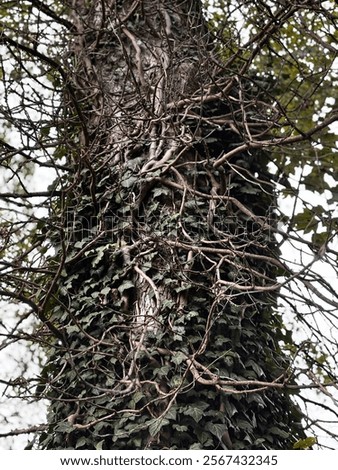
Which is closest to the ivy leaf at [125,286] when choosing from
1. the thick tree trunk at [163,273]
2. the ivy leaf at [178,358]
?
the thick tree trunk at [163,273]

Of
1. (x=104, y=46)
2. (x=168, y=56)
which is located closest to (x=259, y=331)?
(x=168, y=56)

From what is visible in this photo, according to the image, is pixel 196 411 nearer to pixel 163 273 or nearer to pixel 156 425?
pixel 156 425

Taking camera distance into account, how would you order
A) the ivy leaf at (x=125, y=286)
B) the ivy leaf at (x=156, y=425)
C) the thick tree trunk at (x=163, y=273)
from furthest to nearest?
the ivy leaf at (x=125, y=286)
the thick tree trunk at (x=163, y=273)
the ivy leaf at (x=156, y=425)

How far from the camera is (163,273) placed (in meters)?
3.33

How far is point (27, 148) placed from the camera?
332 cm

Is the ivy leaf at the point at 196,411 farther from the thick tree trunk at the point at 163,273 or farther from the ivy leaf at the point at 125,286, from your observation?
the ivy leaf at the point at 125,286

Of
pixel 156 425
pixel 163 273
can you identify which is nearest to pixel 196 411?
pixel 156 425

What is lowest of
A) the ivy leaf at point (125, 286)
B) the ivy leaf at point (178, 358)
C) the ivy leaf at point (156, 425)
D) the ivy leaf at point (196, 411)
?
the ivy leaf at point (156, 425)

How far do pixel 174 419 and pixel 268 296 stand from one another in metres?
1.08

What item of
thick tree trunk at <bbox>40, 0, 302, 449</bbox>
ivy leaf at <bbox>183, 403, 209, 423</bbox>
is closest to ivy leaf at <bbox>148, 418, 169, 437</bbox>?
thick tree trunk at <bbox>40, 0, 302, 449</bbox>

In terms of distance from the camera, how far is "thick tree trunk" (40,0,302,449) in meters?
3.01

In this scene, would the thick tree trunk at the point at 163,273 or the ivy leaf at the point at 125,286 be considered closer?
the thick tree trunk at the point at 163,273

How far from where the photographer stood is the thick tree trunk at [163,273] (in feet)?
9.87

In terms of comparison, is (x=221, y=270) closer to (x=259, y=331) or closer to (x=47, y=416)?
(x=259, y=331)
